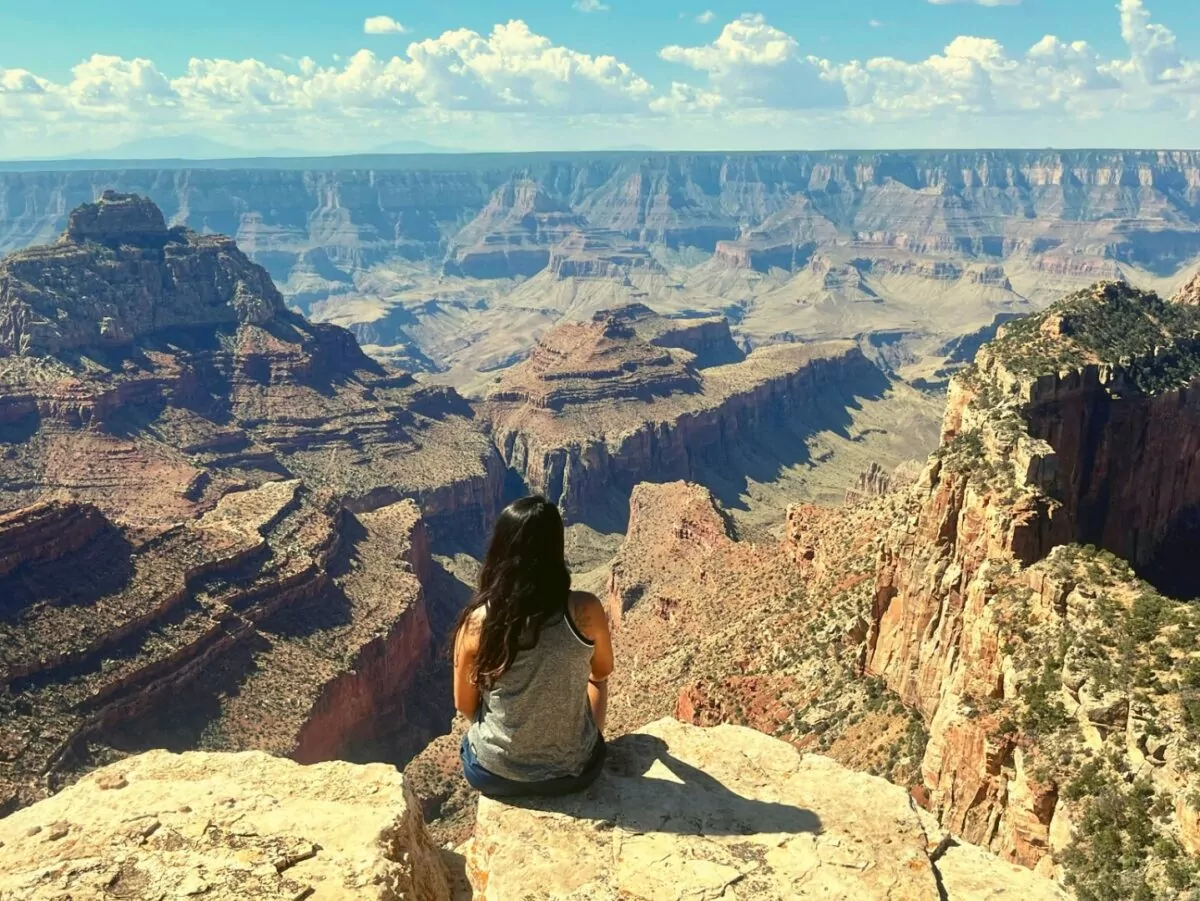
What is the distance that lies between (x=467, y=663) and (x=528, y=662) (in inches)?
33.9

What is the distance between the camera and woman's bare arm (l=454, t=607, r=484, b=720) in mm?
12992

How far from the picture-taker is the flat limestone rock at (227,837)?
474 inches

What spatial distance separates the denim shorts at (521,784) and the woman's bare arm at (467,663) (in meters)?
0.65

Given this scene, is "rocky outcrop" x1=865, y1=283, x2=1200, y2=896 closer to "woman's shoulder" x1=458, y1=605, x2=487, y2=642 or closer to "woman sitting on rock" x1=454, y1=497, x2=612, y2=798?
"woman sitting on rock" x1=454, y1=497, x2=612, y2=798

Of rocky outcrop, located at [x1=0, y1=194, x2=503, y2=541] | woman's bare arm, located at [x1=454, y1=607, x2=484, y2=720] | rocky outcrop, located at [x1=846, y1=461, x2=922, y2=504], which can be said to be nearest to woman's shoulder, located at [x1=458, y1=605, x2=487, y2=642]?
woman's bare arm, located at [x1=454, y1=607, x2=484, y2=720]

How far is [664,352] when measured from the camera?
6993 inches

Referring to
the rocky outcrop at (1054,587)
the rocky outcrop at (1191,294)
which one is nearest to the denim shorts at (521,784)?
the rocky outcrop at (1054,587)

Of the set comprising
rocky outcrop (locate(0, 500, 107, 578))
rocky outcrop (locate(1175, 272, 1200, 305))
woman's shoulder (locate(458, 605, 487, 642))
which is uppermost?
rocky outcrop (locate(1175, 272, 1200, 305))

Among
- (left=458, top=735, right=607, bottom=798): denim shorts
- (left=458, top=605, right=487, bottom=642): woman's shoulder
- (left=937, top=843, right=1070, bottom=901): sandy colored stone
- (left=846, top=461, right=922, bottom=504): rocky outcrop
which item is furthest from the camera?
(left=846, top=461, right=922, bottom=504): rocky outcrop

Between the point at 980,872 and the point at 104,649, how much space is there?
2158 inches

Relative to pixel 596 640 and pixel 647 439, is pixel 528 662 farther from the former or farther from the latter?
pixel 647 439

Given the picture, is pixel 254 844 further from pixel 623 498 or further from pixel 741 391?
pixel 741 391

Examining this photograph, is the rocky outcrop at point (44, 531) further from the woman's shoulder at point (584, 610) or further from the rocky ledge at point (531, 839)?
the woman's shoulder at point (584, 610)

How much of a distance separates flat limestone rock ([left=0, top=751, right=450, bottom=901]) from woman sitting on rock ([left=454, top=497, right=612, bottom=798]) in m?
1.69
